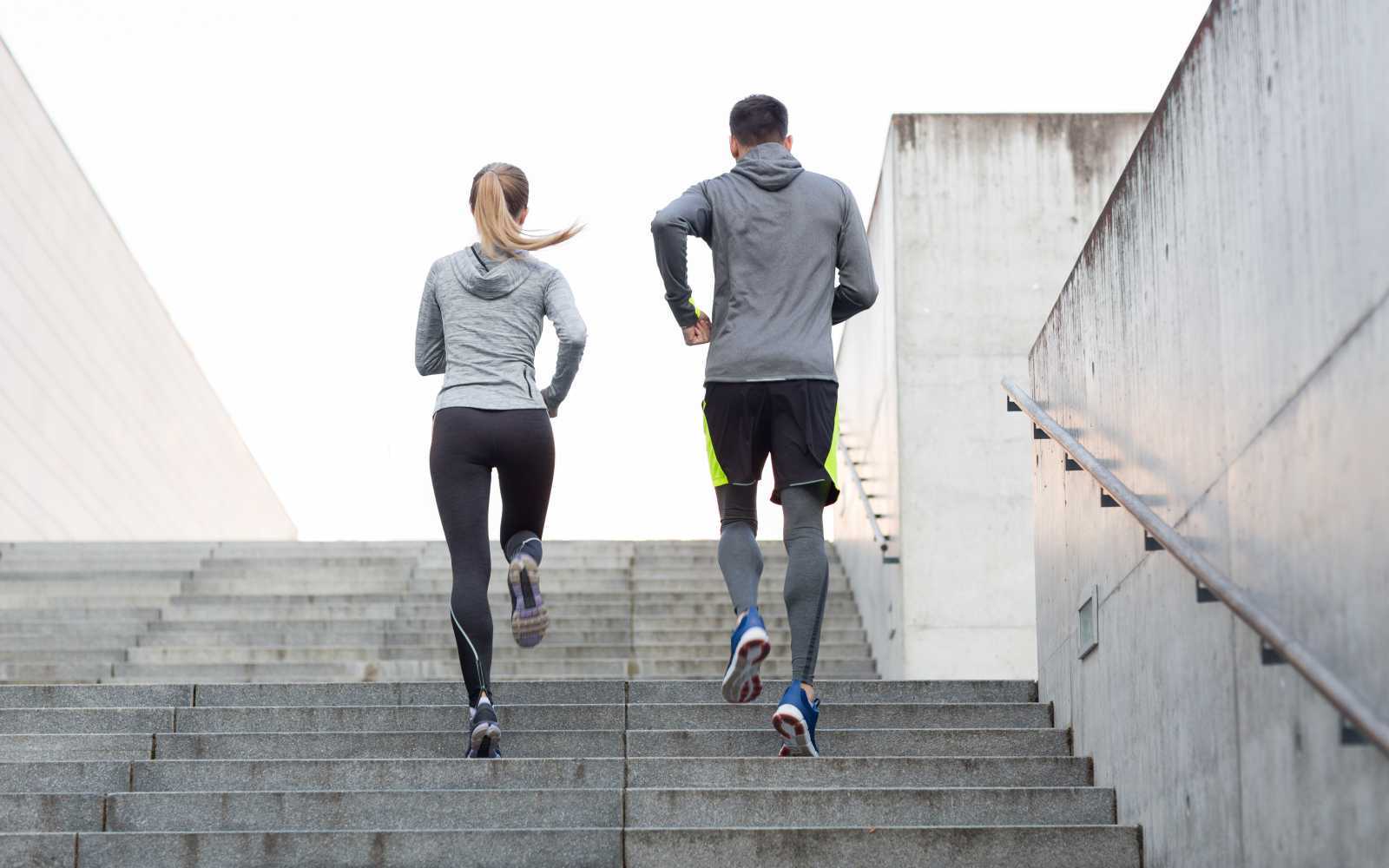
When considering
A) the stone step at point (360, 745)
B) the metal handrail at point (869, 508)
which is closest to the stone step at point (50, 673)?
the metal handrail at point (869, 508)

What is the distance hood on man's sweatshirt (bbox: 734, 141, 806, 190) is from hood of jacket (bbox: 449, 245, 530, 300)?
0.71 m

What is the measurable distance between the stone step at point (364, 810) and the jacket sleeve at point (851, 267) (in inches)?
61.4

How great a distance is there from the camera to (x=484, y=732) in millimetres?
5051

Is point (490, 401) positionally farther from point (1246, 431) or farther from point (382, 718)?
point (1246, 431)

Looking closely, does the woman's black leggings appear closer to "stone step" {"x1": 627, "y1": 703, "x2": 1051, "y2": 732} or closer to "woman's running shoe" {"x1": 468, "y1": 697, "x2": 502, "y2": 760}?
"woman's running shoe" {"x1": 468, "y1": 697, "x2": 502, "y2": 760}

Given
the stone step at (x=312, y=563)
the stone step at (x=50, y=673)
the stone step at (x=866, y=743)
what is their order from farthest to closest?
the stone step at (x=312, y=563)
the stone step at (x=50, y=673)
the stone step at (x=866, y=743)

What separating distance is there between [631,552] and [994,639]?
3734mm

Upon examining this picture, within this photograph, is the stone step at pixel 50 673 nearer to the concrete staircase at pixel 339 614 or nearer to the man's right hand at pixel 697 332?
the concrete staircase at pixel 339 614

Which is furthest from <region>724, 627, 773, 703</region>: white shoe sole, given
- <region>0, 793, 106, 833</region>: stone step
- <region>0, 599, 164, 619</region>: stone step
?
<region>0, 599, 164, 619</region>: stone step

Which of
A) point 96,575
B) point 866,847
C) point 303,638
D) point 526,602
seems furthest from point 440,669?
point 866,847

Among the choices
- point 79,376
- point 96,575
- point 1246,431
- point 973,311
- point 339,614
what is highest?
point 79,376

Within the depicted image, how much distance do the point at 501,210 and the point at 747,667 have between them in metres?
1.61

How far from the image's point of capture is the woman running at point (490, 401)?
5105 mm

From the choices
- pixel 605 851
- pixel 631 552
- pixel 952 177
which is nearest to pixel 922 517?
pixel 952 177
